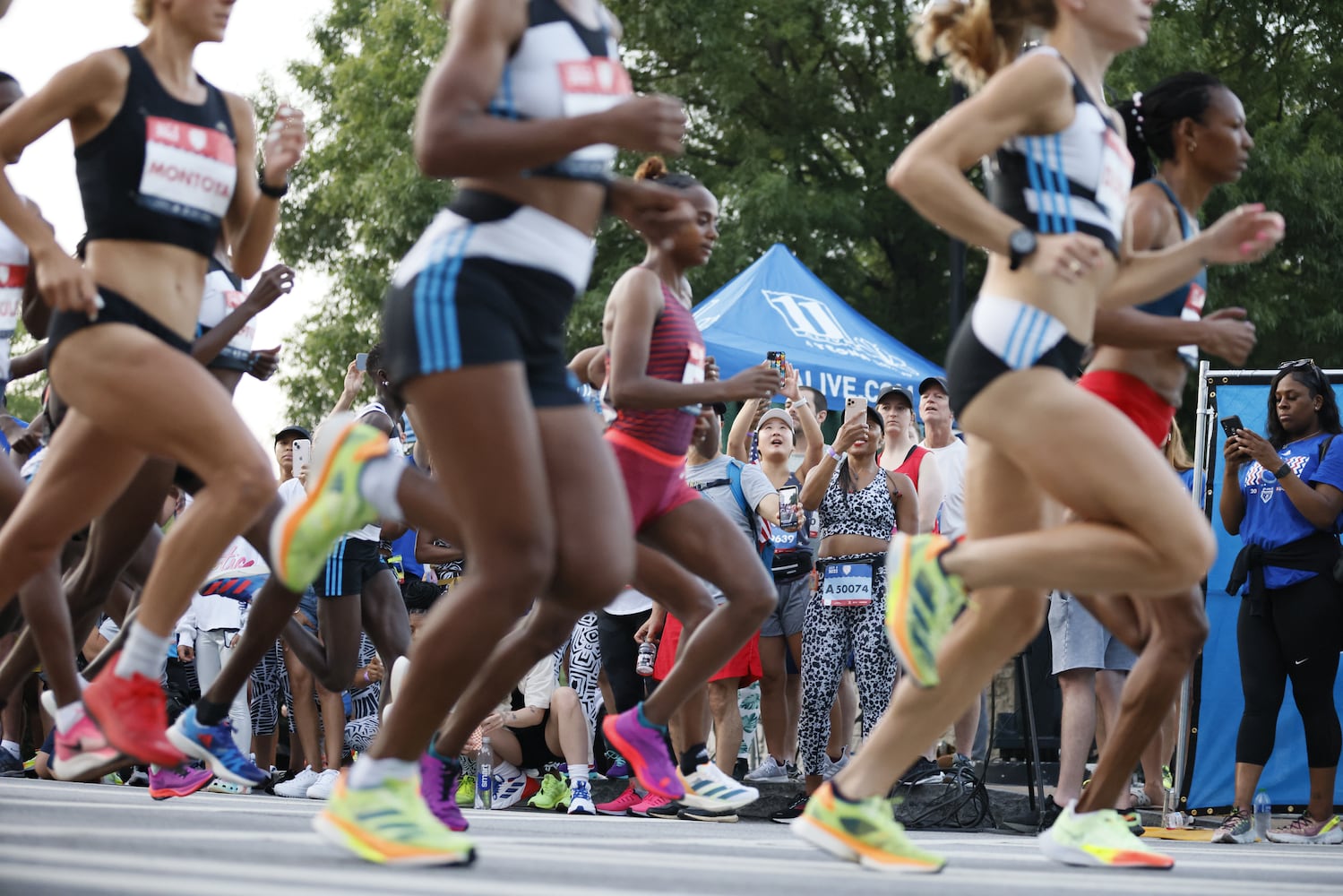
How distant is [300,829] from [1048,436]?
229cm

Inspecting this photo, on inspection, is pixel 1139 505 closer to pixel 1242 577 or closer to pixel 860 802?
pixel 860 802

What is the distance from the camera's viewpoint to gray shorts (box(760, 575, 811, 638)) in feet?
30.6

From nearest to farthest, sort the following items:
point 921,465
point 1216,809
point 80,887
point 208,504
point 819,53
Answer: point 80,887 → point 208,504 → point 1216,809 → point 921,465 → point 819,53

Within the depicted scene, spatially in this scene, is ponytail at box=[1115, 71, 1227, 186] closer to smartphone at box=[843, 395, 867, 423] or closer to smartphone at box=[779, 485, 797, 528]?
smartphone at box=[843, 395, 867, 423]

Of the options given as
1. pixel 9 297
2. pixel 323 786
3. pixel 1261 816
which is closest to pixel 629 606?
pixel 323 786

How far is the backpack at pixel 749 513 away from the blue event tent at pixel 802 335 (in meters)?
3.25

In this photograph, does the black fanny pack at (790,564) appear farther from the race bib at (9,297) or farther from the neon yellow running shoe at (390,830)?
the neon yellow running shoe at (390,830)

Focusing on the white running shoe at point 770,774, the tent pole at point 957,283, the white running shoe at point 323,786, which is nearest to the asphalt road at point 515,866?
the white running shoe at point 323,786

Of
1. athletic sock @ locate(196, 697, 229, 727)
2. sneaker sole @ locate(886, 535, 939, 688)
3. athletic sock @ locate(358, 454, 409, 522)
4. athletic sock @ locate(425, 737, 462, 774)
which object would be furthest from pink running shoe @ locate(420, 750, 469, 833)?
sneaker sole @ locate(886, 535, 939, 688)

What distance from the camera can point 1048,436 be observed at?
3.85 meters

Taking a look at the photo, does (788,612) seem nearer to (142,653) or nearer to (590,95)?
(142,653)

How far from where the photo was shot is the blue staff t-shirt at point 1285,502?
317 inches

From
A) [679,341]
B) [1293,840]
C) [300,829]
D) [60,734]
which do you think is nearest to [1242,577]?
[1293,840]

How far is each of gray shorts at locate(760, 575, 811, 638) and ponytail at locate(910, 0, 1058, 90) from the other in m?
5.08
